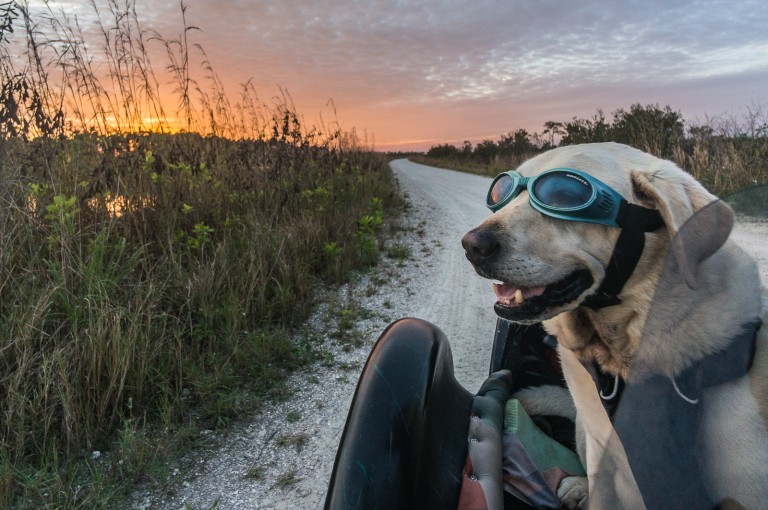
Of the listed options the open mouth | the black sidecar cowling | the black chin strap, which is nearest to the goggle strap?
the black chin strap

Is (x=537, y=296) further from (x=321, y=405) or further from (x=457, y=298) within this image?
(x=457, y=298)

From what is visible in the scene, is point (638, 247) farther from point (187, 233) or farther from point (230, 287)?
point (187, 233)

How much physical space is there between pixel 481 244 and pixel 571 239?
30 cm

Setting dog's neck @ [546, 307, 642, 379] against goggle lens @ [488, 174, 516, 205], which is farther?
goggle lens @ [488, 174, 516, 205]

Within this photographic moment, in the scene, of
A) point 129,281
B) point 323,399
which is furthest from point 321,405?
point 129,281

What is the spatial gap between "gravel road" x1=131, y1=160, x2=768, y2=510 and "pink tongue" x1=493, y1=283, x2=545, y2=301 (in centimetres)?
65

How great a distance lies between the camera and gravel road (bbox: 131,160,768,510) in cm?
251

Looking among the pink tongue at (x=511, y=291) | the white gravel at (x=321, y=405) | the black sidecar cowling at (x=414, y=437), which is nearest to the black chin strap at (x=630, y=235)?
the pink tongue at (x=511, y=291)

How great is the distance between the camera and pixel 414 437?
4.05 ft

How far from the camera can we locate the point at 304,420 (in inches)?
125

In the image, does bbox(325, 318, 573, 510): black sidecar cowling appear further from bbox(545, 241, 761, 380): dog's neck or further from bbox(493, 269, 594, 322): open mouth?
bbox(545, 241, 761, 380): dog's neck

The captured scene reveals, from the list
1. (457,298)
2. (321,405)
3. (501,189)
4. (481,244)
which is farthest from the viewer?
(457,298)

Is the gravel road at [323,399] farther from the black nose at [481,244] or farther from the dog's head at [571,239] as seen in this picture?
the black nose at [481,244]

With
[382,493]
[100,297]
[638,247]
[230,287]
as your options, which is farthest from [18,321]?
[638,247]
